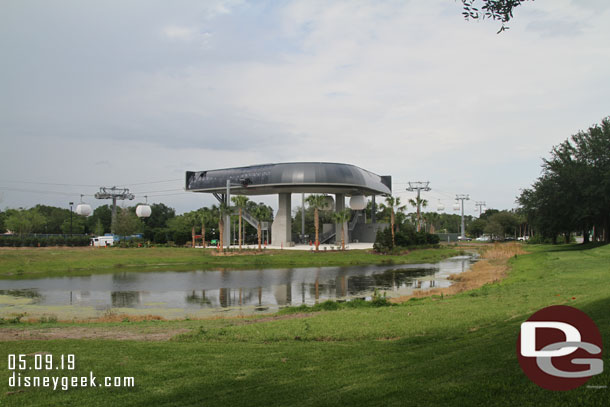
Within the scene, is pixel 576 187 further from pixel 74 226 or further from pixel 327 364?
pixel 74 226

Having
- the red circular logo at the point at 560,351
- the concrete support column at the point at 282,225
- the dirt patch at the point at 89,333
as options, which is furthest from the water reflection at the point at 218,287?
the concrete support column at the point at 282,225

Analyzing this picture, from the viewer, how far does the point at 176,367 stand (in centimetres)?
916

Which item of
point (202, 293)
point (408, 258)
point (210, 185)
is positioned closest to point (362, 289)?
point (202, 293)

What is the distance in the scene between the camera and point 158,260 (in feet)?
Result: 175

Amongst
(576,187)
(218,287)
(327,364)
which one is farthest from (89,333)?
(576,187)

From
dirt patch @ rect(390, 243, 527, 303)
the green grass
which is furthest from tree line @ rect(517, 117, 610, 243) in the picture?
the green grass

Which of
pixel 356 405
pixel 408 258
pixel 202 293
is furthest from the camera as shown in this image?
pixel 408 258

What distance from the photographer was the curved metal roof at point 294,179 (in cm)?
6755

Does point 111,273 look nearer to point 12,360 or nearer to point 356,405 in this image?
point 12,360

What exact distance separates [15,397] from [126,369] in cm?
191

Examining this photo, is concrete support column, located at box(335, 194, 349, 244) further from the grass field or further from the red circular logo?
the red circular logo

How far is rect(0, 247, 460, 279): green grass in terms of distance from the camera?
1740 inches

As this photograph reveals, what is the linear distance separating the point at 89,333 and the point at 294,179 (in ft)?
179

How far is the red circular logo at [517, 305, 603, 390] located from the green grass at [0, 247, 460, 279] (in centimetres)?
4069
